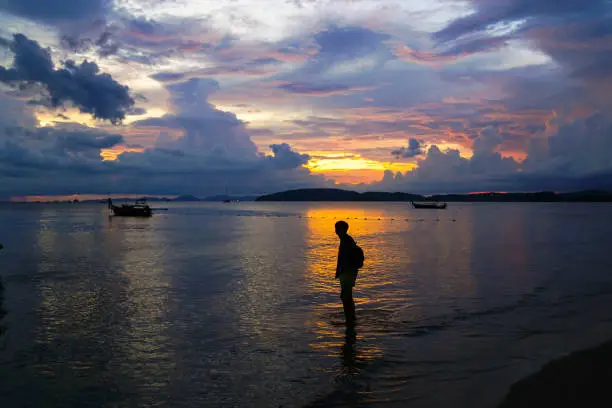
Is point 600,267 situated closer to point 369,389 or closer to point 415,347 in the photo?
point 415,347

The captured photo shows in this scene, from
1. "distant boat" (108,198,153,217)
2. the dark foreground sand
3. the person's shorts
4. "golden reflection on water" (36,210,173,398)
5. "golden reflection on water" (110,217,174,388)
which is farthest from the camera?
"distant boat" (108,198,153,217)

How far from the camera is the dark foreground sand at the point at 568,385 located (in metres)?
7.78

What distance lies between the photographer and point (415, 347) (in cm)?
1144

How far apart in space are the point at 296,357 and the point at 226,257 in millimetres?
23595

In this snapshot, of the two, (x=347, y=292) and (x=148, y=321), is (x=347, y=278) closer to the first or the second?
(x=347, y=292)

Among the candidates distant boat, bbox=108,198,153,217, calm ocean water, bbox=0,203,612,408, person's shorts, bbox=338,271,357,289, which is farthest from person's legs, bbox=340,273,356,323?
distant boat, bbox=108,198,153,217

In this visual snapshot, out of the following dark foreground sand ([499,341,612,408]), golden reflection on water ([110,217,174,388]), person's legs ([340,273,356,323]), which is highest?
person's legs ([340,273,356,323])

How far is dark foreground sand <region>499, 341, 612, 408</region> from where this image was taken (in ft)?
25.5

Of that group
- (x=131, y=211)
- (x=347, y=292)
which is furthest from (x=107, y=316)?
(x=131, y=211)

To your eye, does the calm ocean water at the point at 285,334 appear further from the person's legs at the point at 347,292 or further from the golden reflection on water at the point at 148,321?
the person's legs at the point at 347,292

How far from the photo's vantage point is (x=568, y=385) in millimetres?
8516

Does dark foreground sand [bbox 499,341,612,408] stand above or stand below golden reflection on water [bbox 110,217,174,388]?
above

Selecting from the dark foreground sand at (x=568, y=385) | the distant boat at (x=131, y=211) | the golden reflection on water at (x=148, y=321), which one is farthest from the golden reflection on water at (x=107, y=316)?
the distant boat at (x=131, y=211)

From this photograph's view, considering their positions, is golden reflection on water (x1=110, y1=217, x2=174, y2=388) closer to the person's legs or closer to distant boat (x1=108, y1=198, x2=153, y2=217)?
the person's legs
